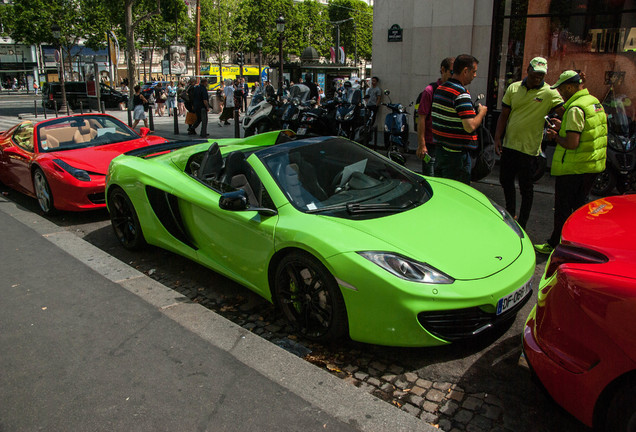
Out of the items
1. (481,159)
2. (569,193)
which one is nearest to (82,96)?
(481,159)

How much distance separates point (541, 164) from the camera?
6258 millimetres

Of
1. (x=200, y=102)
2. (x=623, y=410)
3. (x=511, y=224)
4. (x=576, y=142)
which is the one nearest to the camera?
(x=623, y=410)

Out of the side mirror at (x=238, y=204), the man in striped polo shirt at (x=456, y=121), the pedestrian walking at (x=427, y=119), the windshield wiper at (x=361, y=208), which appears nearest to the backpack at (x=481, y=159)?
the man in striped polo shirt at (x=456, y=121)

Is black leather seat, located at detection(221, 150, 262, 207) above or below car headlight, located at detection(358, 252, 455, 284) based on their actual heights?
above

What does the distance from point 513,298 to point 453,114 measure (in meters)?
2.45

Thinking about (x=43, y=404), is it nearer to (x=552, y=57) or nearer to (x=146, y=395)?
(x=146, y=395)

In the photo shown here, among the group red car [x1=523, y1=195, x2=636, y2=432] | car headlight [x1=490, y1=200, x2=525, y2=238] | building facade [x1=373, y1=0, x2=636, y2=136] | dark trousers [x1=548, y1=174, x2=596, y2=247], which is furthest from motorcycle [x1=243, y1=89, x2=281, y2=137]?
red car [x1=523, y1=195, x2=636, y2=432]

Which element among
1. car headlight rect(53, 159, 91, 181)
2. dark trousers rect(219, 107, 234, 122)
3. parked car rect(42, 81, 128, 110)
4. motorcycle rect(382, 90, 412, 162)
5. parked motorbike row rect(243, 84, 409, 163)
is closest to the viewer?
car headlight rect(53, 159, 91, 181)

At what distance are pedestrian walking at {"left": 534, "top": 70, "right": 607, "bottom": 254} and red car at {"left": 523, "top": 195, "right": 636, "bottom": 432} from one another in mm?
2309

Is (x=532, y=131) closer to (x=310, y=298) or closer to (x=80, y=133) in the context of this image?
(x=310, y=298)

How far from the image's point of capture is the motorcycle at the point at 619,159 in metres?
7.20

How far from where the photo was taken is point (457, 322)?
2980 mm

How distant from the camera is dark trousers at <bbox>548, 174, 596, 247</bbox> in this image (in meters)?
4.81

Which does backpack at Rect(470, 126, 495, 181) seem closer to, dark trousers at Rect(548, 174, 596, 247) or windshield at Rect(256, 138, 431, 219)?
dark trousers at Rect(548, 174, 596, 247)
